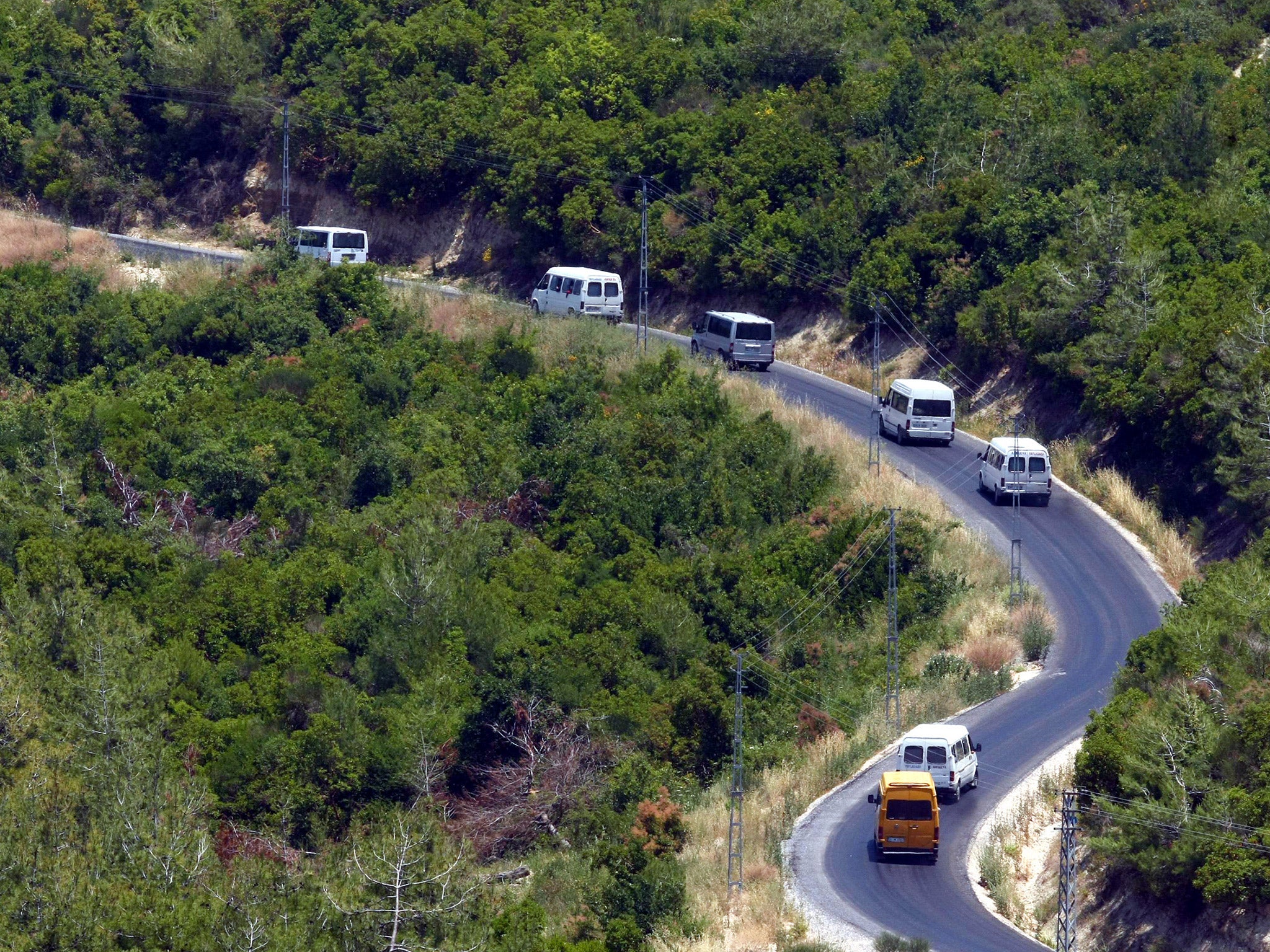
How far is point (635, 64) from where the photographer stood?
76750 mm

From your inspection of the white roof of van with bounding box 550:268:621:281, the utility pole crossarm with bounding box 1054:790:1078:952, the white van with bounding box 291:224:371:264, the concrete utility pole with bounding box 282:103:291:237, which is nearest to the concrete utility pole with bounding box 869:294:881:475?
the white roof of van with bounding box 550:268:621:281

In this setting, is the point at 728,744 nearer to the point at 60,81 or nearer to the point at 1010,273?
the point at 1010,273

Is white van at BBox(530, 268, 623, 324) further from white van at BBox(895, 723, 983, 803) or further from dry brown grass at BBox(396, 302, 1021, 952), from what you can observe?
white van at BBox(895, 723, 983, 803)

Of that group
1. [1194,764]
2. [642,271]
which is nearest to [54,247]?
[642,271]

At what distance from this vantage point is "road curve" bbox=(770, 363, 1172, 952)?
3122 cm

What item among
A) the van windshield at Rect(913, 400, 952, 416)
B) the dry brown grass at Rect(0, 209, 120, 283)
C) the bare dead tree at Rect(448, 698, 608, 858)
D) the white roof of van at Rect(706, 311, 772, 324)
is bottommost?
the bare dead tree at Rect(448, 698, 608, 858)

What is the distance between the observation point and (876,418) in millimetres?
56500

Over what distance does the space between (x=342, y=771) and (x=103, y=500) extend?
15.8m

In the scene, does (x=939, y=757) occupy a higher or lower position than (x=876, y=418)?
higher

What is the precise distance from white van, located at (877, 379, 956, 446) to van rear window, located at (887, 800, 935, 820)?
22866 millimetres

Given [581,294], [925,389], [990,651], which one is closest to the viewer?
[990,651]

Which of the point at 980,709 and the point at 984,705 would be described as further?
the point at 984,705

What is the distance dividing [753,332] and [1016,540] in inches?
619

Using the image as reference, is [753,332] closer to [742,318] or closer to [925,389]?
[742,318]
